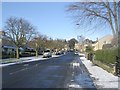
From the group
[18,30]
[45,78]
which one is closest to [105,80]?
[45,78]

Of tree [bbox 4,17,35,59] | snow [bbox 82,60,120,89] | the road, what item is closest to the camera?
snow [bbox 82,60,120,89]

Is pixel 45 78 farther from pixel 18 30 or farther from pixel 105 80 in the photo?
pixel 18 30

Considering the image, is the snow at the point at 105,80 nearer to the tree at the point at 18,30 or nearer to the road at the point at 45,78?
the road at the point at 45,78

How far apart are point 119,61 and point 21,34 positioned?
145ft

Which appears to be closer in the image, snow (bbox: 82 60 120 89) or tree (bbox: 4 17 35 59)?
snow (bbox: 82 60 120 89)

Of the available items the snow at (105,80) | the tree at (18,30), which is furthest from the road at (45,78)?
the tree at (18,30)

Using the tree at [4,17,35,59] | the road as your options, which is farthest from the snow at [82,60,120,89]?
the tree at [4,17,35,59]

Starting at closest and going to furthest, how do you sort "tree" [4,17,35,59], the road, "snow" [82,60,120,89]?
1. "snow" [82,60,120,89]
2. the road
3. "tree" [4,17,35,59]

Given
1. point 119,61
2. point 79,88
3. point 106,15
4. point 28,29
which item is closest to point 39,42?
point 28,29

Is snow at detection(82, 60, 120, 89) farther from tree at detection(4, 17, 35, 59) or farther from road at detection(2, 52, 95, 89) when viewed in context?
tree at detection(4, 17, 35, 59)

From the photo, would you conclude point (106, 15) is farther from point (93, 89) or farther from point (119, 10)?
point (93, 89)

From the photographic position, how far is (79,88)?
553 inches

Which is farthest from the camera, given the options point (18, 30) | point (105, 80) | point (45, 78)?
point (18, 30)

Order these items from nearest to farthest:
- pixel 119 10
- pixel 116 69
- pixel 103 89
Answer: pixel 103 89 → pixel 116 69 → pixel 119 10
